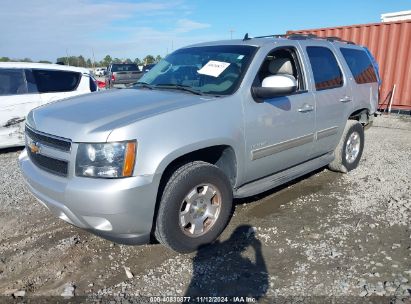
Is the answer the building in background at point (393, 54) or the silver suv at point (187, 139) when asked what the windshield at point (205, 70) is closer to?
the silver suv at point (187, 139)

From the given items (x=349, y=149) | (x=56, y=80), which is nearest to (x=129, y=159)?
(x=349, y=149)

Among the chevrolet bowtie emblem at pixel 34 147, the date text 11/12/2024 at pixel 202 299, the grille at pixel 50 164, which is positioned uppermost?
the chevrolet bowtie emblem at pixel 34 147

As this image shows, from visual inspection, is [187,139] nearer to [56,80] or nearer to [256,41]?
[256,41]

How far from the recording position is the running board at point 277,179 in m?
3.73

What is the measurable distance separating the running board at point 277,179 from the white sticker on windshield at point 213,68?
120 centimetres

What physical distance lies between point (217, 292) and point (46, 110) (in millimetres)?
2201

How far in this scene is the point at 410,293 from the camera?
2736 mm

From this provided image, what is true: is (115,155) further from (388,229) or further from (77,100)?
(388,229)

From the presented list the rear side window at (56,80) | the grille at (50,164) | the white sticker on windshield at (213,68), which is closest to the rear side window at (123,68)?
the rear side window at (56,80)

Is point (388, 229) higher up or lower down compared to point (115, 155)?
lower down

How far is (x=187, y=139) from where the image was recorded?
298cm

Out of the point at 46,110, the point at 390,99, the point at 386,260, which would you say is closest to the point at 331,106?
the point at 386,260

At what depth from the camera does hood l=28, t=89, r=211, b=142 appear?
2.78m

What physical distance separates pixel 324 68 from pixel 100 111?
297cm
